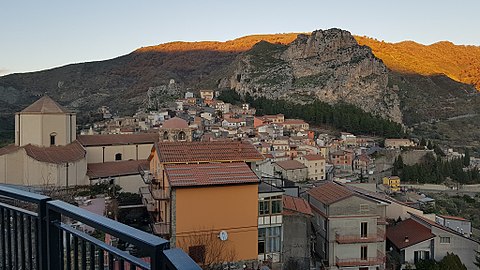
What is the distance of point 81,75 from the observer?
5187 inches

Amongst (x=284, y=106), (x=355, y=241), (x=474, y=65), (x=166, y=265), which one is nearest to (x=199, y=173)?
(x=355, y=241)

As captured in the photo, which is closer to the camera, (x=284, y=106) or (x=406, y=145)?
(x=406, y=145)

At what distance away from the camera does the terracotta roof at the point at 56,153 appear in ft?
75.4

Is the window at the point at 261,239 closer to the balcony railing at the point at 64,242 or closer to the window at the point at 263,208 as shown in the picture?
the window at the point at 263,208

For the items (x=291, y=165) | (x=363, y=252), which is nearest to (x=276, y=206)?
(x=363, y=252)

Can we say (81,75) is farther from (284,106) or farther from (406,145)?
(406,145)

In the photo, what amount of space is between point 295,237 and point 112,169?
1559cm

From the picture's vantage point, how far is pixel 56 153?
78.3 feet

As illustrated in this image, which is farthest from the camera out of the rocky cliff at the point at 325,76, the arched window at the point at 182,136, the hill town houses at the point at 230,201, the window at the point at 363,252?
the rocky cliff at the point at 325,76

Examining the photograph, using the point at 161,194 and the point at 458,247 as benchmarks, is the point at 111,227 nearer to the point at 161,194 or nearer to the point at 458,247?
the point at 161,194

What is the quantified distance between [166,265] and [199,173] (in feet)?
31.8

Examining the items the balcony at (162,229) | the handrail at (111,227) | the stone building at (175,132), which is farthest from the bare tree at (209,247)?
the stone building at (175,132)

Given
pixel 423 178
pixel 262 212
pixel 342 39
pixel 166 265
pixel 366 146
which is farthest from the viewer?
pixel 342 39

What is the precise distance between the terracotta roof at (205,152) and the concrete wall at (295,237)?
7.08ft
